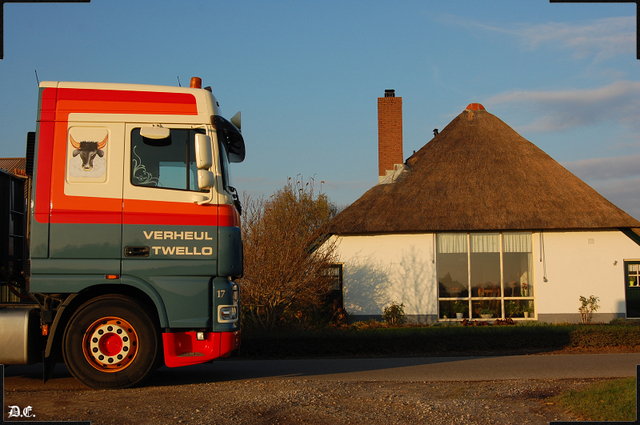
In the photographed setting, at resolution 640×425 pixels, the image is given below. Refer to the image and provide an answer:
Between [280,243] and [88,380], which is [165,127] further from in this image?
[280,243]

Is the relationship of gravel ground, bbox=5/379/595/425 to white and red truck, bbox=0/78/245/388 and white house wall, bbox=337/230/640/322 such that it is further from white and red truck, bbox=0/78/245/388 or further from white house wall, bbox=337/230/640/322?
white house wall, bbox=337/230/640/322

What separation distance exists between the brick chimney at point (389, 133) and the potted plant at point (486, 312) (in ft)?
20.5

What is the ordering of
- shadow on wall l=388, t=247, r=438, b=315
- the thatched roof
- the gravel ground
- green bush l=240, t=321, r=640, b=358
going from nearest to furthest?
the gravel ground, green bush l=240, t=321, r=640, b=358, the thatched roof, shadow on wall l=388, t=247, r=438, b=315

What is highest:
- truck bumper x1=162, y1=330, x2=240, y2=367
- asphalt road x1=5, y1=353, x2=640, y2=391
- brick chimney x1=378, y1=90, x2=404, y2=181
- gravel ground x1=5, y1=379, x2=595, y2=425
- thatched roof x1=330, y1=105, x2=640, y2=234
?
brick chimney x1=378, y1=90, x2=404, y2=181

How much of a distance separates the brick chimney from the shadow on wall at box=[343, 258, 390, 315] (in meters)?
4.32

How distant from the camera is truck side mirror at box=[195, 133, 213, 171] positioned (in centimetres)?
665

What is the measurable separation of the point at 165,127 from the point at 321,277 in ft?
28.1

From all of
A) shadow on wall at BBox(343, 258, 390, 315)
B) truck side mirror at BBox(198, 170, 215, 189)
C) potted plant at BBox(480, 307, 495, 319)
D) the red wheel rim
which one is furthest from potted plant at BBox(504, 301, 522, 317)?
the red wheel rim

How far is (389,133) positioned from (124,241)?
51.8ft

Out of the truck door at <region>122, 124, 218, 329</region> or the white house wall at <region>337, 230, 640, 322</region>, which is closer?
the truck door at <region>122, 124, 218, 329</region>

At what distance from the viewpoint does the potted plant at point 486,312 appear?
17.9m

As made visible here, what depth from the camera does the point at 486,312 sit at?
17.9 meters

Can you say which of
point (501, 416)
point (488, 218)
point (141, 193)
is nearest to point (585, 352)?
point (488, 218)

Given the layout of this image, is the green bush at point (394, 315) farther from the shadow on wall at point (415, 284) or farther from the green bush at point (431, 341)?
the green bush at point (431, 341)
